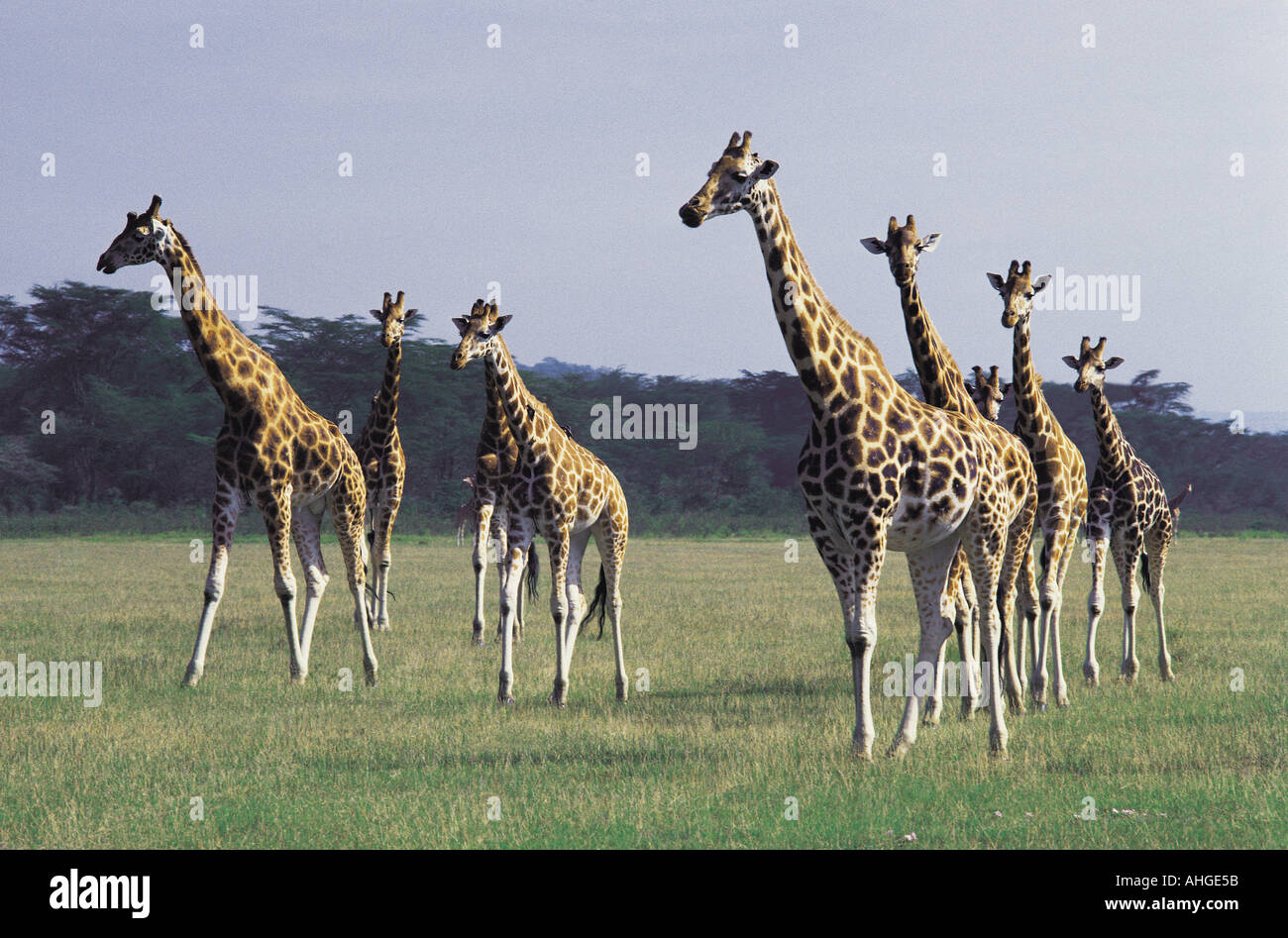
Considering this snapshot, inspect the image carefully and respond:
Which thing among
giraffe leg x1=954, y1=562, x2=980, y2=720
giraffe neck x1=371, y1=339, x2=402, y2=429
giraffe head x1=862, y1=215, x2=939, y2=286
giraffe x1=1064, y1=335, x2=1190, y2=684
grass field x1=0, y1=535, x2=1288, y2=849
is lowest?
grass field x1=0, y1=535, x2=1288, y2=849

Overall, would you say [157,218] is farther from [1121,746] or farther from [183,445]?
[183,445]

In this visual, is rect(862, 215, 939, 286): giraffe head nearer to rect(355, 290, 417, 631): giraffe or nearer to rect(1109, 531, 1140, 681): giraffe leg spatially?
A: rect(1109, 531, 1140, 681): giraffe leg

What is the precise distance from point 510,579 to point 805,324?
3915 mm

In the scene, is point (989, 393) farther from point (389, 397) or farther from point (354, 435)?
point (354, 435)

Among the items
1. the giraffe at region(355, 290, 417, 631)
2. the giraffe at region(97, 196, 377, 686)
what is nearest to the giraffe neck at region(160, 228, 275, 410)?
the giraffe at region(97, 196, 377, 686)

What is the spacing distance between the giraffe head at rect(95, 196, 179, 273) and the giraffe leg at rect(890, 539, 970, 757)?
7230mm

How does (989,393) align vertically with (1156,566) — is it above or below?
above

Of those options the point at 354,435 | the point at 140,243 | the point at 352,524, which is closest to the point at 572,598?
the point at 352,524

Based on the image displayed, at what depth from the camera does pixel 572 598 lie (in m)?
11.0

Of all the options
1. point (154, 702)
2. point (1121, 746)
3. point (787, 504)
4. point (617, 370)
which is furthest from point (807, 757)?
point (617, 370)

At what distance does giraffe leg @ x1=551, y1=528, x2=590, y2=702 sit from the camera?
10.8 meters

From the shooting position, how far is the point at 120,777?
809 centimetres

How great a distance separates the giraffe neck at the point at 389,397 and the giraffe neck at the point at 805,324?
761 cm

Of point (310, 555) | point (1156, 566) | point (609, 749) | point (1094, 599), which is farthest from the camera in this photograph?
point (1156, 566)
